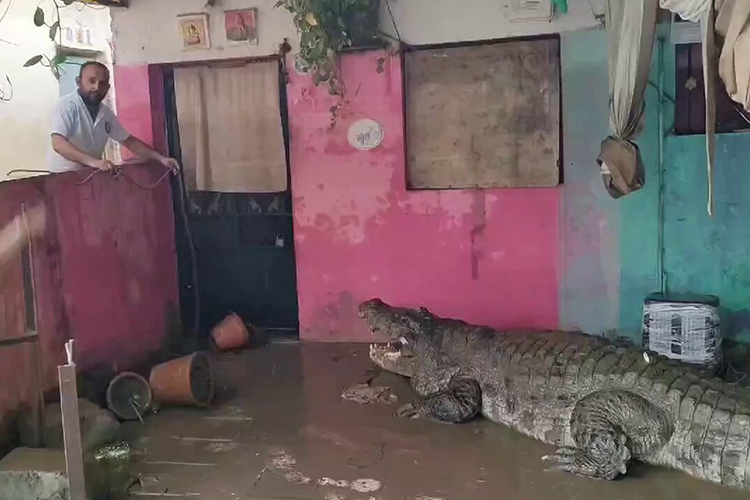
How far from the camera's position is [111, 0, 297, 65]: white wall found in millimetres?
5820

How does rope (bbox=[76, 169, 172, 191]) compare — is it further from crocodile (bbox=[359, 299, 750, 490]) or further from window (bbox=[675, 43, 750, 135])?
window (bbox=[675, 43, 750, 135])

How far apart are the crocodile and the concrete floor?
0.08m

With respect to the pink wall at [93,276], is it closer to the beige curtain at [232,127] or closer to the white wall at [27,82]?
the beige curtain at [232,127]

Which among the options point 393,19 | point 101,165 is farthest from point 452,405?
point 393,19

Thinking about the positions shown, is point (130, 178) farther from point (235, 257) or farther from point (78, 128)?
point (235, 257)

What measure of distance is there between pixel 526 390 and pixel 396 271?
6.04ft

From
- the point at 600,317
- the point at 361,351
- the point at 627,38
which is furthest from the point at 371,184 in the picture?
the point at 627,38

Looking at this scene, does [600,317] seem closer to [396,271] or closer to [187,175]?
[396,271]

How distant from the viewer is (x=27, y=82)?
22.4 ft

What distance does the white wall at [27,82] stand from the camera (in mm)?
6629

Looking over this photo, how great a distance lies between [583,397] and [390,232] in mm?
2224

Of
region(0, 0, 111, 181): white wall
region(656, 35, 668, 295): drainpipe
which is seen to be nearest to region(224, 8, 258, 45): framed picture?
region(0, 0, 111, 181): white wall

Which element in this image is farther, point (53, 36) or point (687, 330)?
point (53, 36)

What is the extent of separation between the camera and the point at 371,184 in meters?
5.85
